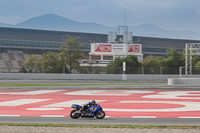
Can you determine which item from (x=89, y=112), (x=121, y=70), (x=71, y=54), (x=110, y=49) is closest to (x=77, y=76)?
(x=121, y=70)

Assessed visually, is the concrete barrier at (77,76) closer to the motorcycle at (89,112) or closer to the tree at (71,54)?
the tree at (71,54)

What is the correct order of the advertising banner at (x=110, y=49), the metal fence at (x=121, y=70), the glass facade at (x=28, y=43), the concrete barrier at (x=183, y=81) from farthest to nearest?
the glass facade at (x=28, y=43) < the advertising banner at (x=110, y=49) < the metal fence at (x=121, y=70) < the concrete barrier at (x=183, y=81)

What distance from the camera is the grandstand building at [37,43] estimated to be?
107256mm

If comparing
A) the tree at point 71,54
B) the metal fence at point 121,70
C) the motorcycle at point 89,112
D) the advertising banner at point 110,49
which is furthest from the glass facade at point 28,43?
the motorcycle at point 89,112

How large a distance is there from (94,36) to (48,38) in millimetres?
18973

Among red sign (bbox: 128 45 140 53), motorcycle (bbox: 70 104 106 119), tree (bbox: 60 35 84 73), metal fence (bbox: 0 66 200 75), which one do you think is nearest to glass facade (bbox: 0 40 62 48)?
red sign (bbox: 128 45 140 53)

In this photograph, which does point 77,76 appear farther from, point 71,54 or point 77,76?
point 71,54

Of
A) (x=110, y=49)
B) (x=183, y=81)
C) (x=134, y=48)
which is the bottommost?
(x=183, y=81)

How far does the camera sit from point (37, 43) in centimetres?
11888

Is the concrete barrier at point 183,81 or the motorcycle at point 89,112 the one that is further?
the concrete barrier at point 183,81

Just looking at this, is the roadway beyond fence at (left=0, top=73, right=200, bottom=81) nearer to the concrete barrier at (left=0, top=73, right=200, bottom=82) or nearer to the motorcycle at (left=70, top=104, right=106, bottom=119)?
the concrete barrier at (left=0, top=73, right=200, bottom=82)

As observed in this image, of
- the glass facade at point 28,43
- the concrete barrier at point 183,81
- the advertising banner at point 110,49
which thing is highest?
the glass facade at point 28,43

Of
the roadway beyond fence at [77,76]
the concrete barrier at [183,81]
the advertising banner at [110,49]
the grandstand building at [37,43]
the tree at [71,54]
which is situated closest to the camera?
the concrete barrier at [183,81]

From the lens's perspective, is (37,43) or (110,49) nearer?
(110,49)
